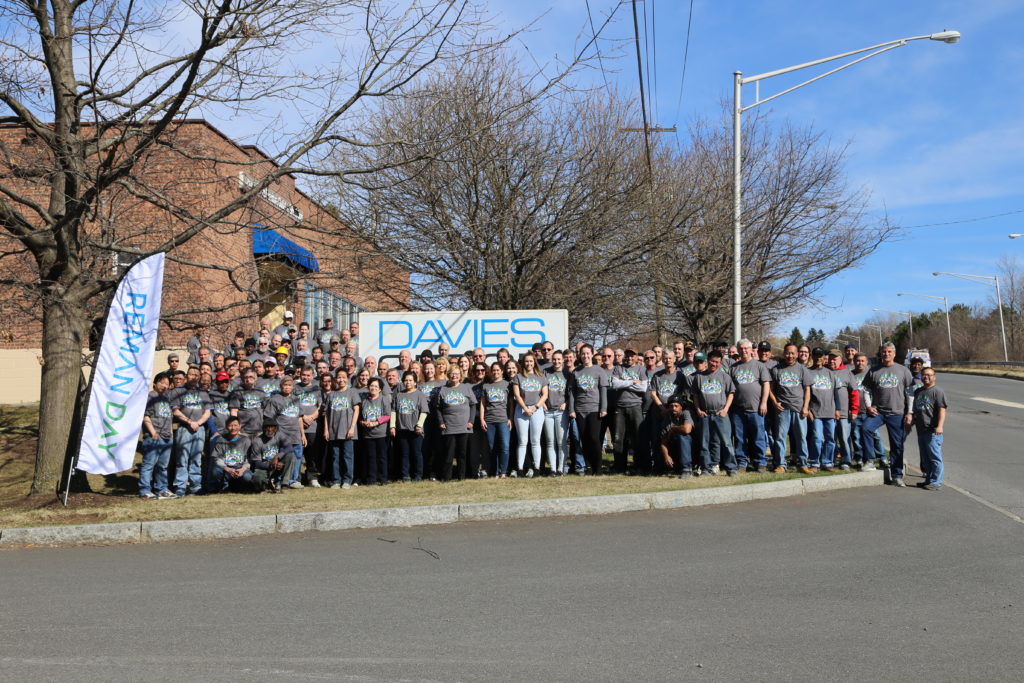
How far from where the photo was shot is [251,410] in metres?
11.0

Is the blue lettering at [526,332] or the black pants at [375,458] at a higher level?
the blue lettering at [526,332]

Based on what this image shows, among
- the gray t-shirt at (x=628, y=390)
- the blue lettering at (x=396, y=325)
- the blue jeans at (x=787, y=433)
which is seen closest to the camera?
the blue jeans at (x=787, y=433)

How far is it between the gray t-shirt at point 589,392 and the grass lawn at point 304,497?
1.02 m

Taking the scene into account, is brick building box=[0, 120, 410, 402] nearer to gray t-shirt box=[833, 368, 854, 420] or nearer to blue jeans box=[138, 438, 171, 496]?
blue jeans box=[138, 438, 171, 496]

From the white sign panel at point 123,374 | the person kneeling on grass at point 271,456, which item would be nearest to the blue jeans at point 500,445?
the person kneeling on grass at point 271,456

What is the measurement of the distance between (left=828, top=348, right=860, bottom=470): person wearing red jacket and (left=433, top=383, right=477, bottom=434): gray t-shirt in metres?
5.04

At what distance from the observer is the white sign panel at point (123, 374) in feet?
30.4

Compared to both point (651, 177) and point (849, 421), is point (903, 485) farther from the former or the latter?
point (651, 177)

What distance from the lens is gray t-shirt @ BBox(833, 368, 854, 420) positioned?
38.1 ft

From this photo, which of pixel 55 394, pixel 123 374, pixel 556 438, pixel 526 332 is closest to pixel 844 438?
pixel 556 438

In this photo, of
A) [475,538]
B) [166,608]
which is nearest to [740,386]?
[475,538]

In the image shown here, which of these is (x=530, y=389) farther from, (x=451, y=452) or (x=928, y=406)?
(x=928, y=406)

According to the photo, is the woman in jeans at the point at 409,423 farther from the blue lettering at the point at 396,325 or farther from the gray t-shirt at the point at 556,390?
the blue lettering at the point at 396,325

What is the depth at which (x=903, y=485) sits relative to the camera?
34.8 ft
